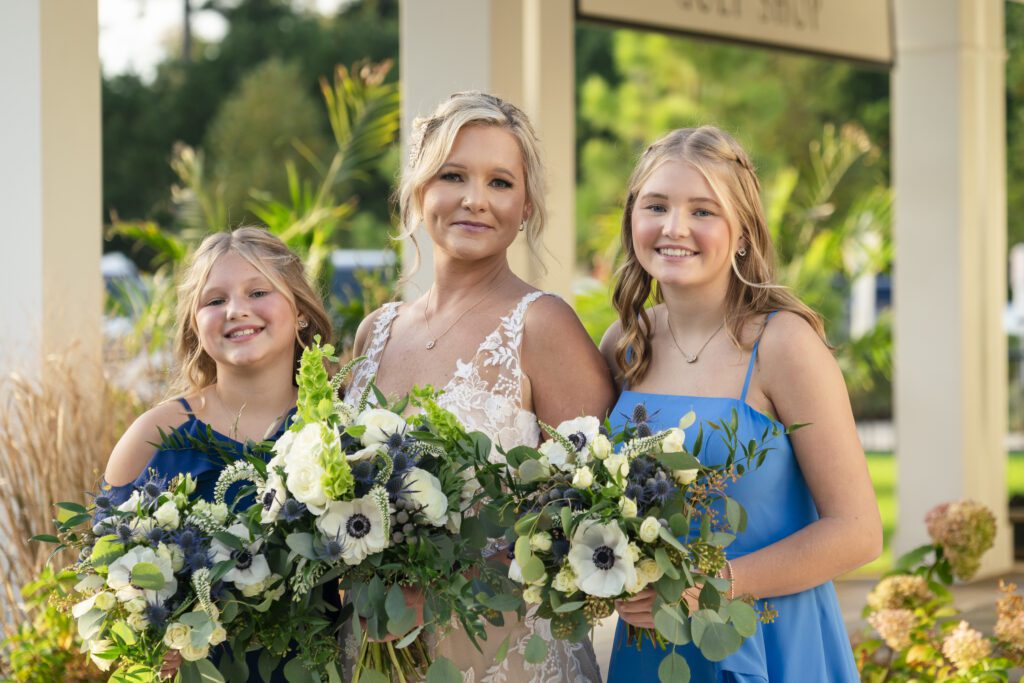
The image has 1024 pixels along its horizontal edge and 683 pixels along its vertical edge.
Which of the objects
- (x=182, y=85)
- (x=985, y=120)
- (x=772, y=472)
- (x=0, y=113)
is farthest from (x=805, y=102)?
(x=772, y=472)

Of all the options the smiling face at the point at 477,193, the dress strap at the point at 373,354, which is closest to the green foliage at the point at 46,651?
the dress strap at the point at 373,354

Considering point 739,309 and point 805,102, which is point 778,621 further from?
point 805,102

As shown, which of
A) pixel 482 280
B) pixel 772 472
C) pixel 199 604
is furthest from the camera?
pixel 482 280

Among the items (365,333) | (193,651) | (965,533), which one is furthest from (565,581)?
(965,533)

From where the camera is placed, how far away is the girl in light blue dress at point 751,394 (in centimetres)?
265

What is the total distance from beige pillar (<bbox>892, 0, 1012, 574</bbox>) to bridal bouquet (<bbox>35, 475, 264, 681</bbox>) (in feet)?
23.1

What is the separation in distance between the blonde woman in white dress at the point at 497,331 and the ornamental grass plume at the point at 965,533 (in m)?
2.22

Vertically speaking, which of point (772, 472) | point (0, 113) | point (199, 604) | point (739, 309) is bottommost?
point (199, 604)

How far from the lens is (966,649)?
3971 millimetres

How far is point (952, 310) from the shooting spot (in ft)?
28.1

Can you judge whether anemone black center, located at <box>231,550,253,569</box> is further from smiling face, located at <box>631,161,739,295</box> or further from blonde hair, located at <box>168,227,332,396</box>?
smiling face, located at <box>631,161,739,295</box>

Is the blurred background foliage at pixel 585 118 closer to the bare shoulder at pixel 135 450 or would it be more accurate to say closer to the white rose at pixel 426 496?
the bare shoulder at pixel 135 450

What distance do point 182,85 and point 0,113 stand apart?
843 inches

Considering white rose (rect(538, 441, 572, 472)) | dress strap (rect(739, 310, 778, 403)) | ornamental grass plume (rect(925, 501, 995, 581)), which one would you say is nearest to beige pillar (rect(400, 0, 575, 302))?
ornamental grass plume (rect(925, 501, 995, 581))
